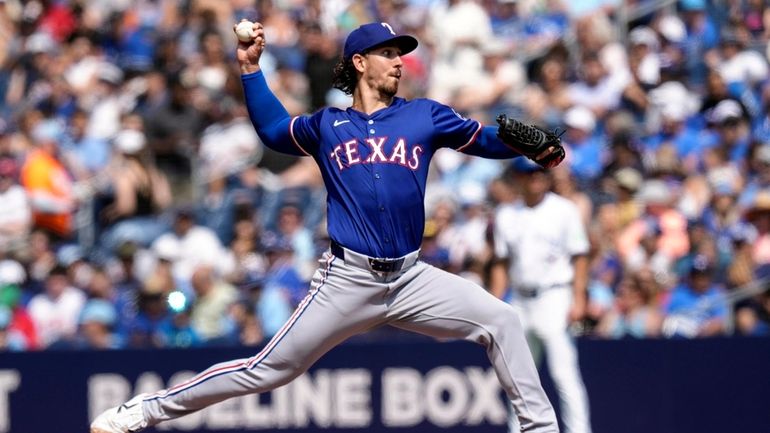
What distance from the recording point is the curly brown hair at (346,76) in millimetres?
6812

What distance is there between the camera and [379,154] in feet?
21.5

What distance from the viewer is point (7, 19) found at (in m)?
15.1

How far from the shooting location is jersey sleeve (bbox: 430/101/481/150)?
21.8 feet

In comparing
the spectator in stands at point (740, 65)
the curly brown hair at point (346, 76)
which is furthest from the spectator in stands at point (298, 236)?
the curly brown hair at point (346, 76)

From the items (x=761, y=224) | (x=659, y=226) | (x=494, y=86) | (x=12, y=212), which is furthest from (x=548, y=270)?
(x=12, y=212)

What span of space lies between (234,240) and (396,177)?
5.61 m

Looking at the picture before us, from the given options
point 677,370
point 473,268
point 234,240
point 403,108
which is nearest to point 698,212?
point 473,268

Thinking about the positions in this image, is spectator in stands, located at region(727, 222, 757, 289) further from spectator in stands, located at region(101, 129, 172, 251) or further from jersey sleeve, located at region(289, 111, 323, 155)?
jersey sleeve, located at region(289, 111, 323, 155)

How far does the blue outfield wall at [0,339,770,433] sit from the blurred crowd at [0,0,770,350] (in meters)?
0.79

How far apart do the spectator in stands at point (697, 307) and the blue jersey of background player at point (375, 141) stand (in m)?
4.69

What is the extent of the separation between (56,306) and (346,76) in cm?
557

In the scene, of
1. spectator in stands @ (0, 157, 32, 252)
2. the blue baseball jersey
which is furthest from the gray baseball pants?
spectator in stands @ (0, 157, 32, 252)

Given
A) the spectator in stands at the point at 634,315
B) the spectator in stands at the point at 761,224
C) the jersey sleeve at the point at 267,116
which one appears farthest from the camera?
the spectator in stands at the point at 761,224

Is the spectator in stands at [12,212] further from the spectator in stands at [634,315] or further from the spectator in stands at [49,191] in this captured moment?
the spectator in stands at [634,315]
